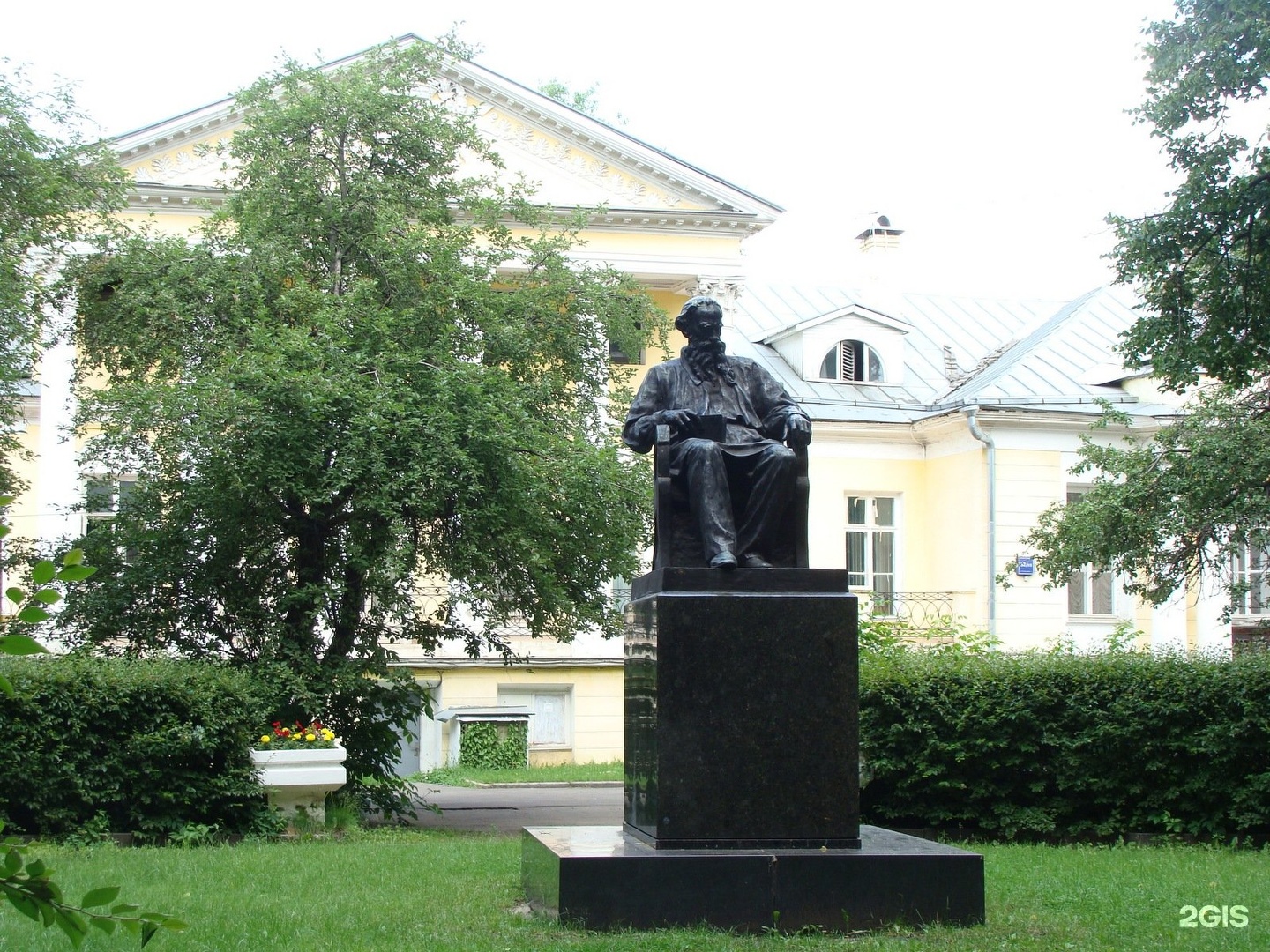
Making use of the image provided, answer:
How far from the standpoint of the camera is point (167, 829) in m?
11.0

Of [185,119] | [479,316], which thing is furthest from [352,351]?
[185,119]

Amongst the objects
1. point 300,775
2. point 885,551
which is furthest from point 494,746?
point 300,775

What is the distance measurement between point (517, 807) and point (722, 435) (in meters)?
10.4

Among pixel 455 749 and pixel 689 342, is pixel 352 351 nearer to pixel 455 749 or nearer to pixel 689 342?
pixel 689 342

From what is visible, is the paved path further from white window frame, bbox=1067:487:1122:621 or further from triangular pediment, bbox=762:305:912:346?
triangular pediment, bbox=762:305:912:346

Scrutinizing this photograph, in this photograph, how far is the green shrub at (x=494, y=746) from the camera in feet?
79.3

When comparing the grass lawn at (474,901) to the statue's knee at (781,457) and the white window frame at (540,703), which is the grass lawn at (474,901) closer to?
the statue's knee at (781,457)

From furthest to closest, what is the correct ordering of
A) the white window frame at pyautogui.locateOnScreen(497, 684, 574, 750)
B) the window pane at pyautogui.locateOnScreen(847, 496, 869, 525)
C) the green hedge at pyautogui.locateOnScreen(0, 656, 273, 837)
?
the window pane at pyautogui.locateOnScreen(847, 496, 869, 525) < the white window frame at pyautogui.locateOnScreen(497, 684, 574, 750) < the green hedge at pyautogui.locateOnScreen(0, 656, 273, 837)

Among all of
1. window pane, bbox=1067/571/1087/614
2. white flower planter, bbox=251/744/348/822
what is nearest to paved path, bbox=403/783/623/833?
white flower planter, bbox=251/744/348/822

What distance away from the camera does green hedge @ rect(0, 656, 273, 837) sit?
10.4 m

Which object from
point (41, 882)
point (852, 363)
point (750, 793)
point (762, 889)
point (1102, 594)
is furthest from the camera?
point (852, 363)

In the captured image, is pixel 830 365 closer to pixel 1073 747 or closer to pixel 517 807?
pixel 517 807

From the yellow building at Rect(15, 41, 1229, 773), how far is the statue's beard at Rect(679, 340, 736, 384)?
54.3ft

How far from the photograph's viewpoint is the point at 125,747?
10.9m
